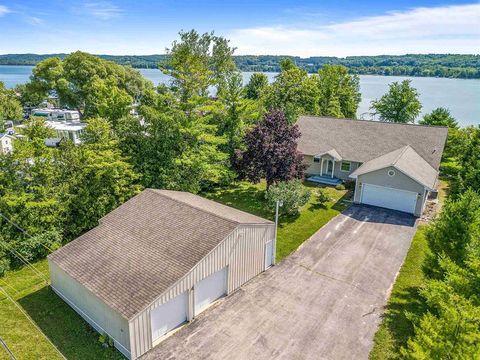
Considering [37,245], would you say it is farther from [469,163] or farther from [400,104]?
[400,104]

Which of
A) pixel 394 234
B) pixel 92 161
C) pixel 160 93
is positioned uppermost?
pixel 160 93

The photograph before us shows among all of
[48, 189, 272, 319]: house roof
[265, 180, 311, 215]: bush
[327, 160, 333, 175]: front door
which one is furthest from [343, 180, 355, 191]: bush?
[48, 189, 272, 319]: house roof

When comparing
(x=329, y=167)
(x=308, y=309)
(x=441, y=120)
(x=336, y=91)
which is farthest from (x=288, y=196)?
(x=336, y=91)

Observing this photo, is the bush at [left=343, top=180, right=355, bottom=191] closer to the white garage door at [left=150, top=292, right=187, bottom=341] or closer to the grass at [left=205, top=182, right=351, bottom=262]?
the grass at [left=205, top=182, right=351, bottom=262]

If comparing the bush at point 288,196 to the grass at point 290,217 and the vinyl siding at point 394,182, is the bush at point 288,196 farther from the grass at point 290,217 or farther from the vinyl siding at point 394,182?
the vinyl siding at point 394,182

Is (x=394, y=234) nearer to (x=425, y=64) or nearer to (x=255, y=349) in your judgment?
(x=255, y=349)

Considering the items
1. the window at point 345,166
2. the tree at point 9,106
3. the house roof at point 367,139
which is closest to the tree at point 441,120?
the house roof at point 367,139

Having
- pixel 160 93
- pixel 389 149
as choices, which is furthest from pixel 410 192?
pixel 160 93
